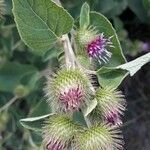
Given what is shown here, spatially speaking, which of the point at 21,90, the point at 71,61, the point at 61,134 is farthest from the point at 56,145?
the point at 21,90

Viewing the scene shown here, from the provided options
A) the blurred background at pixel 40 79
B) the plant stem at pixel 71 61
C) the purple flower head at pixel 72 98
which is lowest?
the blurred background at pixel 40 79

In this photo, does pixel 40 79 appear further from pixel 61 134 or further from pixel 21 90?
pixel 61 134

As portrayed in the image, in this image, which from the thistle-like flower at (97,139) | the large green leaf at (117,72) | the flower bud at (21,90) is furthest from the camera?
the flower bud at (21,90)

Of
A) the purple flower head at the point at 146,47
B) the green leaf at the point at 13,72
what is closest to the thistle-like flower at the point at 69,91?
the green leaf at the point at 13,72

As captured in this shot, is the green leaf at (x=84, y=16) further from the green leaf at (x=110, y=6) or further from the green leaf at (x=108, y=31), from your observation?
the green leaf at (x=110, y=6)

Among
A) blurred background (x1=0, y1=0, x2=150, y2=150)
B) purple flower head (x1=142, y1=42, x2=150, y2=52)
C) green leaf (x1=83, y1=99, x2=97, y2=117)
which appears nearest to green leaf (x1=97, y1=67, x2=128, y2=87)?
green leaf (x1=83, y1=99, x2=97, y2=117)

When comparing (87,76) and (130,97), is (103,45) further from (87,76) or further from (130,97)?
(130,97)
